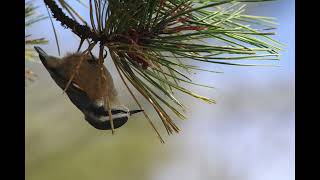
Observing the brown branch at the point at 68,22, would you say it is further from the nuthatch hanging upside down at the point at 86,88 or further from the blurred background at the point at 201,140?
the blurred background at the point at 201,140

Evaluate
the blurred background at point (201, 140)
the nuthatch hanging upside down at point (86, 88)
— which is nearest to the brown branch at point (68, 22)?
the nuthatch hanging upside down at point (86, 88)

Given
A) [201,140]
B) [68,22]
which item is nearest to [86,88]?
[68,22]

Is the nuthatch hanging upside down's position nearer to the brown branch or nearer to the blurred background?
the brown branch

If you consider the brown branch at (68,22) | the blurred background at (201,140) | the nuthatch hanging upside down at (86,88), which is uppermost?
the brown branch at (68,22)

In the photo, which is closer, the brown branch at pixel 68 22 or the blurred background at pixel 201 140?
the brown branch at pixel 68 22
